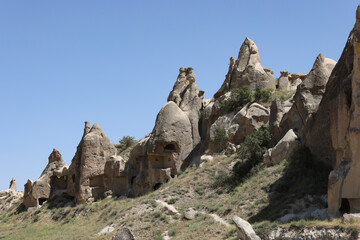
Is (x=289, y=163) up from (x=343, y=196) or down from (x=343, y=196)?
up

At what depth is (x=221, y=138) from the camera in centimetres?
3338

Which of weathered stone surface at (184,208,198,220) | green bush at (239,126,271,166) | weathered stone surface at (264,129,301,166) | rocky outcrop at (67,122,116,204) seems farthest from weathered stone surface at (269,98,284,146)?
rocky outcrop at (67,122,116,204)

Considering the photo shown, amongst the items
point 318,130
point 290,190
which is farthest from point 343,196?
point 318,130

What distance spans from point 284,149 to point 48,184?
77.9ft

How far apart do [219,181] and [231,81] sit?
13932 mm

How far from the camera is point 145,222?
26.2 m

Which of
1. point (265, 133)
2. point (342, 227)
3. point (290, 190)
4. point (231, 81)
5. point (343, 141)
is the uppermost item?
point (231, 81)

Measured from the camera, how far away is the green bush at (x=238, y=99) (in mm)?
36031

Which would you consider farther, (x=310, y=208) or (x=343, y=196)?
(x=310, y=208)

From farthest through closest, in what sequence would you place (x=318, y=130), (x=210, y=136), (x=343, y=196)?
(x=210, y=136)
(x=318, y=130)
(x=343, y=196)

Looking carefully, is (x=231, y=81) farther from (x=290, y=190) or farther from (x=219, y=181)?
(x=290, y=190)

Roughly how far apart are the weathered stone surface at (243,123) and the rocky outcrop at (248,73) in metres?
3.99

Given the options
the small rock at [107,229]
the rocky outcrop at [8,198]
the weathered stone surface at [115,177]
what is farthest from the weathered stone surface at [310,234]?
the rocky outcrop at [8,198]

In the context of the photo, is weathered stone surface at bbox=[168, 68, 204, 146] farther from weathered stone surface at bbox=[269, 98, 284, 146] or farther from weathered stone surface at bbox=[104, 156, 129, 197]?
weathered stone surface at bbox=[269, 98, 284, 146]
